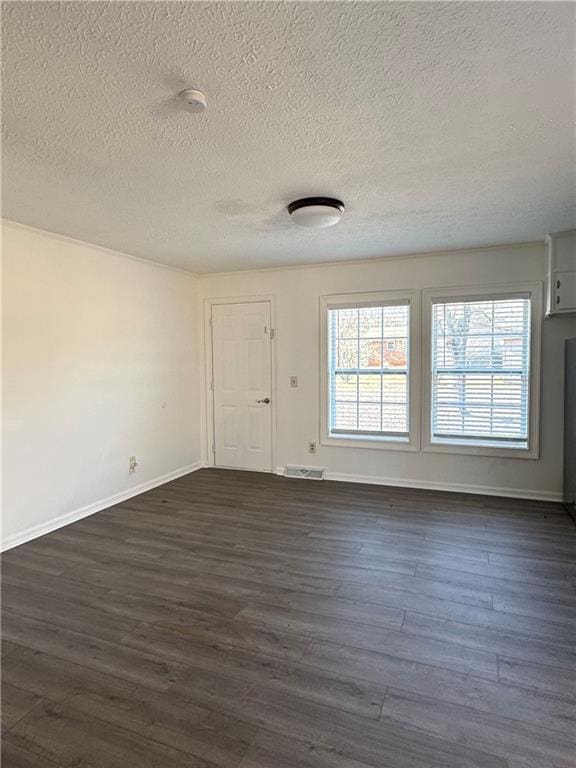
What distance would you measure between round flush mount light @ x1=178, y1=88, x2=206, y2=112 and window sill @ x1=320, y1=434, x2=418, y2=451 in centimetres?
381

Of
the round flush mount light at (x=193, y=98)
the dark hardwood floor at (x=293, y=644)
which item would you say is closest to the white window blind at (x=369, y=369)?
the dark hardwood floor at (x=293, y=644)

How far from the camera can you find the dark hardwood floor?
1645mm

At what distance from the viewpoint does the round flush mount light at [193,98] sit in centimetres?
176

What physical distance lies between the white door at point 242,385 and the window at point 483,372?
1.96 meters

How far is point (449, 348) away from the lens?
15.1 feet

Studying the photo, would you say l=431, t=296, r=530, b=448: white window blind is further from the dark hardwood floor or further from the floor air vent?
the floor air vent

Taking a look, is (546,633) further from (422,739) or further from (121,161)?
(121,161)

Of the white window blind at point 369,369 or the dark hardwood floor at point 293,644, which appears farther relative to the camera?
the white window blind at point 369,369

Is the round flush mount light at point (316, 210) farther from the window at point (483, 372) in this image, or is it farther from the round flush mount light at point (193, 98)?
the window at point (483, 372)

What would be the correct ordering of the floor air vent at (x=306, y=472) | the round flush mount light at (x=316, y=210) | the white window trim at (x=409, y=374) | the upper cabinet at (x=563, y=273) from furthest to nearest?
1. the floor air vent at (x=306, y=472)
2. the white window trim at (x=409, y=374)
3. the upper cabinet at (x=563, y=273)
4. the round flush mount light at (x=316, y=210)

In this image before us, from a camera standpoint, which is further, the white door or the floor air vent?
the white door

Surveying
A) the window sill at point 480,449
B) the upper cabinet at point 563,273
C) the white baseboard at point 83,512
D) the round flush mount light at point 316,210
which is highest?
the round flush mount light at point 316,210

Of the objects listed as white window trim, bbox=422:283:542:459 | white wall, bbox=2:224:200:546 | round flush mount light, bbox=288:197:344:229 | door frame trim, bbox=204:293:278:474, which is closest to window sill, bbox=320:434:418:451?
white window trim, bbox=422:283:542:459

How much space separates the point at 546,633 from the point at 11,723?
2.49 metres
